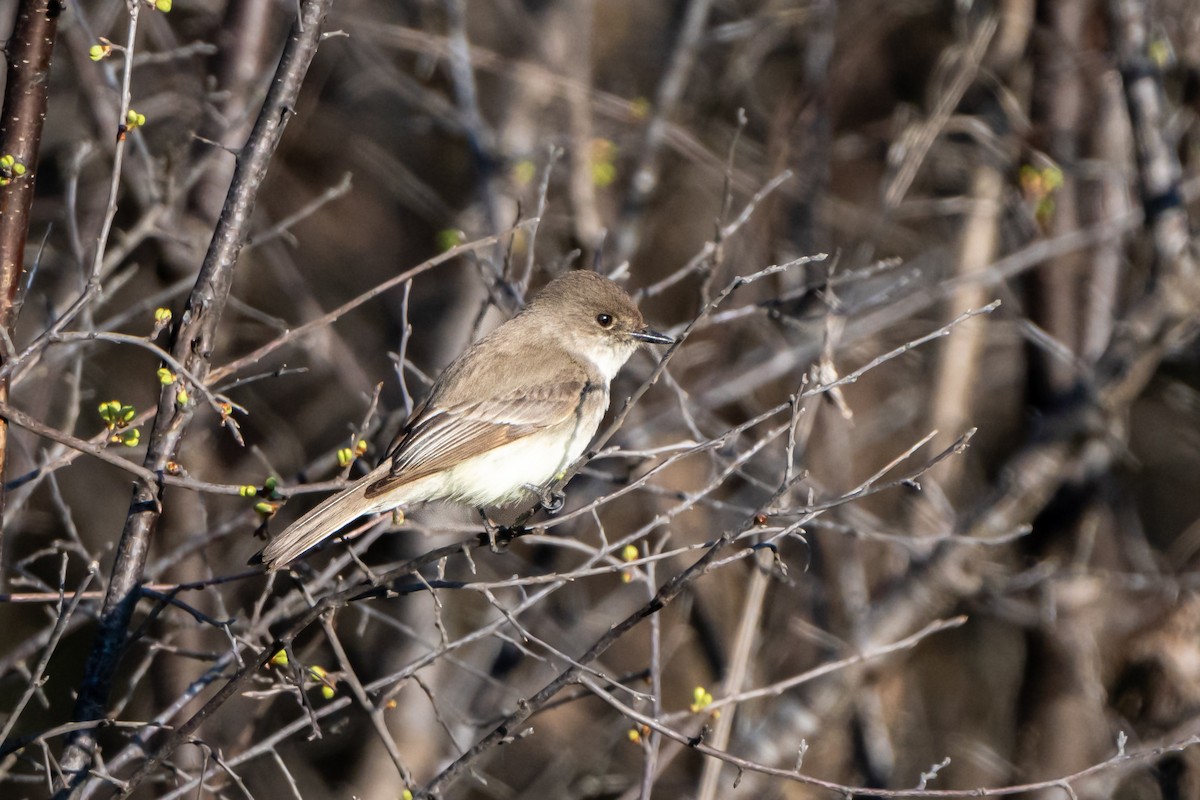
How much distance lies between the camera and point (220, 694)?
9.89ft

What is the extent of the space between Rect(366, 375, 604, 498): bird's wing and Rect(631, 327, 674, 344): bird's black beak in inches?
11.3

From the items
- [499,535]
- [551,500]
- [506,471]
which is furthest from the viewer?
[506,471]

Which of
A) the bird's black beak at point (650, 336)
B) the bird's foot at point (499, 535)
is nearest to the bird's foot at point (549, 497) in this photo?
the bird's foot at point (499, 535)

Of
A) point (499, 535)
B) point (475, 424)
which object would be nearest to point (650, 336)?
point (475, 424)

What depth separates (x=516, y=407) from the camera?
16.6 feet

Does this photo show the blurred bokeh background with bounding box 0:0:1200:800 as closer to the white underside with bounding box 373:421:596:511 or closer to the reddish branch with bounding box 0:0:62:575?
the white underside with bounding box 373:421:596:511

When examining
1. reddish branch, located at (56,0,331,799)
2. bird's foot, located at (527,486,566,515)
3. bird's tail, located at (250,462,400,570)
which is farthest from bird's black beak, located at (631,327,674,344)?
reddish branch, located at (56,0,331,799)

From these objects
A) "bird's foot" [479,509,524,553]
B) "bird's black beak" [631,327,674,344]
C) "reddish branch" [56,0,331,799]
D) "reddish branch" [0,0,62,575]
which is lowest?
"bird's black beak" [631,327,674,344]

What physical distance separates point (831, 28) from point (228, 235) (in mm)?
5256

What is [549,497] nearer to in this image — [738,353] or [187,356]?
[187,356]

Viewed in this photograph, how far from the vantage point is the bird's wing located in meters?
4.56

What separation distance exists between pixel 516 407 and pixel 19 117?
2220mm

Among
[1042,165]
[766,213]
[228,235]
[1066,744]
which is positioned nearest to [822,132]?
[766,213]

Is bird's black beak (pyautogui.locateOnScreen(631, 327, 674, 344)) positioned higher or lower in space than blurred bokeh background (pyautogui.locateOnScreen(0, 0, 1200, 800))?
higher
